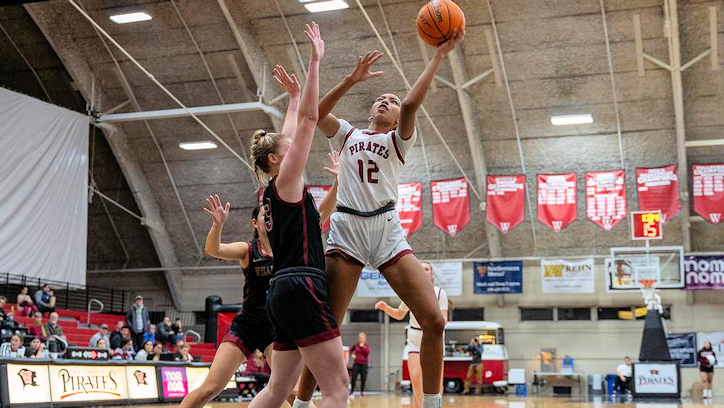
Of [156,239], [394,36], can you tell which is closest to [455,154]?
[394,36]

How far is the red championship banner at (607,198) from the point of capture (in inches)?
974

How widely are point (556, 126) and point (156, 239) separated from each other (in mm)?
15286

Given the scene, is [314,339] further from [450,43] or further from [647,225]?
[647,225]

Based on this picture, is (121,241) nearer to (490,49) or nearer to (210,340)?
(210,340)

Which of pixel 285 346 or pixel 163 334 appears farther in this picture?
pixel 163 334

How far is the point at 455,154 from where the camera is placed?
96.6 feet

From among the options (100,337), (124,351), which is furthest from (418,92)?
(100,337)

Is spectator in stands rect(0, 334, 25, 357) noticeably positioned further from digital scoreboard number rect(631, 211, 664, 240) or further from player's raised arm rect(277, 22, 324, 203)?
digital scoreboard number rect(631, 211, 664, 240)

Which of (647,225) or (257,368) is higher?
(647,225)

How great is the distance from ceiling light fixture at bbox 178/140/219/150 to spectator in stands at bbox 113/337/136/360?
11.2 metres

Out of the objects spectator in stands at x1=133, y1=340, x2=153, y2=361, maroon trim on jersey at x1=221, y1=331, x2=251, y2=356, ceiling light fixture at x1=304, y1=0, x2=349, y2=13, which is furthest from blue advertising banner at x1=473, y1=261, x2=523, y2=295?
maroon trim on jersey at x1=221, y1=331, x2=251, y2=356

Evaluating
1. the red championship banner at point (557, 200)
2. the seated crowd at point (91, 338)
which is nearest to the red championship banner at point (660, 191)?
the red championship banner at point (557, 200)

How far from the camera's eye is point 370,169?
572cm

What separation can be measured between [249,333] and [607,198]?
20.2 metres
